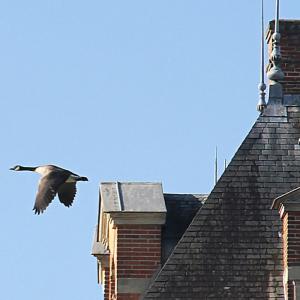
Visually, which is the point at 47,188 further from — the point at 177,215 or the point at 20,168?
the point at 177,215

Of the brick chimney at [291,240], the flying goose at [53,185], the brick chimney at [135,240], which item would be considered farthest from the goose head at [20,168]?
the brick chimney at [291,240]

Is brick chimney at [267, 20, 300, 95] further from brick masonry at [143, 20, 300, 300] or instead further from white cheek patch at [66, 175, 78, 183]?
white cheek patch at [66, 175, 78, 183]

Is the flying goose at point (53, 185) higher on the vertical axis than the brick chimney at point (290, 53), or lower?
lower

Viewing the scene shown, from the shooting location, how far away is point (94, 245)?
1294 inches

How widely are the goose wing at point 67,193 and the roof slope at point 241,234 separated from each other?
1.72 metres

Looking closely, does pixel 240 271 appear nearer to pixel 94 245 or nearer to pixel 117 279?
pixel 117 279

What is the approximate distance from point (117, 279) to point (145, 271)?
43cm

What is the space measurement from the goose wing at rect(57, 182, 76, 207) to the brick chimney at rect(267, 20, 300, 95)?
4.30 metres

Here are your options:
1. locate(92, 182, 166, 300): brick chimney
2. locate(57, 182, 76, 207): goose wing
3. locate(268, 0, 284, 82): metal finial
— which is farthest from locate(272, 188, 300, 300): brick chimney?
locate(268, 0, 284, 82): metal finial

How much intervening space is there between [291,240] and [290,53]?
405 cm

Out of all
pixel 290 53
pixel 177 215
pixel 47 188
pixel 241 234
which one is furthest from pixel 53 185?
pixel 290 53

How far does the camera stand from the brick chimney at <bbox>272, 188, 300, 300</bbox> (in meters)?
28.4

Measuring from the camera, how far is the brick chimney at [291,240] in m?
28.4

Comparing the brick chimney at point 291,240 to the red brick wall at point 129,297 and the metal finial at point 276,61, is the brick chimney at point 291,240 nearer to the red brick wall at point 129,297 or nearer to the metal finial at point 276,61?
the red brick wall at point 129,297
